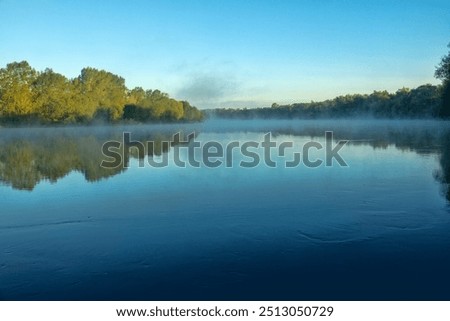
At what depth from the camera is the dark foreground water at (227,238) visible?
18.4ft

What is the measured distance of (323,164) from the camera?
1745cm

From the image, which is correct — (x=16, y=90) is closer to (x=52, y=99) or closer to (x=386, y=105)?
(x=52, y=99)

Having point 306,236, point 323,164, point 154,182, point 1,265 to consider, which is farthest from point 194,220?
point 323,164

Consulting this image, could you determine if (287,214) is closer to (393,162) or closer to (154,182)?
(154,182)

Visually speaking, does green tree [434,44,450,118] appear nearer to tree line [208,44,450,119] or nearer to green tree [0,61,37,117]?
tree line [208,44,450,119]

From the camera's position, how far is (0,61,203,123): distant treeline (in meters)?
64.9

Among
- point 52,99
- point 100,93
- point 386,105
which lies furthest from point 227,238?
point 386,105

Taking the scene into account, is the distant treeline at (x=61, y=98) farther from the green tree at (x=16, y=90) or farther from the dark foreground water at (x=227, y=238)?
the dark foreground water at (x=227, y=238)

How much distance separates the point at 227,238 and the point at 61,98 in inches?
2759

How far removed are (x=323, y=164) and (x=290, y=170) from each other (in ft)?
7.79

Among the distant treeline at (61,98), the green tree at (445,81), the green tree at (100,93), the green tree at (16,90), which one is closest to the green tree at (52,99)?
the distant treeline at (61,98)

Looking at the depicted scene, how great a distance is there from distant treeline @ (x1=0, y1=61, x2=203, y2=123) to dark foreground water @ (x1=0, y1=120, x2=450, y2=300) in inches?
2249

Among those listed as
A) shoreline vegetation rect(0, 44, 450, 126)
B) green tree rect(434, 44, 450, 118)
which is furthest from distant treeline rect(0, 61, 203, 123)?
green tree rect(434, 44, 450, 118)

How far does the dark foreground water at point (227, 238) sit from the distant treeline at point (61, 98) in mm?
57128
